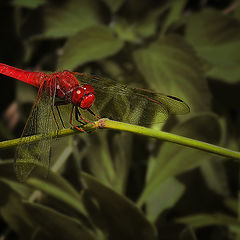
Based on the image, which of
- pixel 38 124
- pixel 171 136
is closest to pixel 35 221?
pixel 38 124

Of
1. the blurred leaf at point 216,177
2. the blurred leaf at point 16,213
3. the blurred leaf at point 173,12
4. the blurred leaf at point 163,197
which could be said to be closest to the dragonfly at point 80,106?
the blurred leaf at point 16,213

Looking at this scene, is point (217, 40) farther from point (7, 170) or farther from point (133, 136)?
Result: point (7, 170)

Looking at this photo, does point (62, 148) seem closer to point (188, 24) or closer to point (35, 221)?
point (35, 221)

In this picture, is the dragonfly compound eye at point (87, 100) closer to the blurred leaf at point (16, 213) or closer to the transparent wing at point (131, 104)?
the transparent wing at point (131, 104)

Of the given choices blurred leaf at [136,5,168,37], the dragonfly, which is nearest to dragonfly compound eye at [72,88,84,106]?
the dragonfly

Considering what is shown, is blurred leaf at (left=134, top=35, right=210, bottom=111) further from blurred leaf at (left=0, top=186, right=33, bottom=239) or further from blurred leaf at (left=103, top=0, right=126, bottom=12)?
blurred leaf at (left=0, top=186, right=33, bottom=239)
